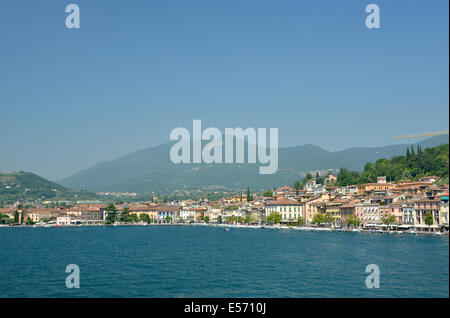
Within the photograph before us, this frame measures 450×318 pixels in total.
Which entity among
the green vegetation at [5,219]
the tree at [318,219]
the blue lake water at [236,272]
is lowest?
the blue lake water at [236,272]

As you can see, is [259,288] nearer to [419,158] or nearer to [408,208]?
[408,208]

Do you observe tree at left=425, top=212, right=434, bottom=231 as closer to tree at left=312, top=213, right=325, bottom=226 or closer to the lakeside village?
the lakeside village

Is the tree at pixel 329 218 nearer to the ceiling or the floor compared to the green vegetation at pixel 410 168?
nearer to the floor

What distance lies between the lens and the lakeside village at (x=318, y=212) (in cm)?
5259

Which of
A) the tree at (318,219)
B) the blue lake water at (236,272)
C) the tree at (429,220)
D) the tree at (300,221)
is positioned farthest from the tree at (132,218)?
the tree at (429,220)

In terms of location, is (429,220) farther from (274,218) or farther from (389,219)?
(274,218)

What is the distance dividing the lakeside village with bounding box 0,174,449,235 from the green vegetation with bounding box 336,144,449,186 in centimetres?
335

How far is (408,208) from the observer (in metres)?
54.3

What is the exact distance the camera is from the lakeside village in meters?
52.6

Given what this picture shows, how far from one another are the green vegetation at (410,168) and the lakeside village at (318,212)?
11.0ft

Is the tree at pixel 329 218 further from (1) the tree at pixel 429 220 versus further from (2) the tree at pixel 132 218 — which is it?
(2) the tree at pixel 132 218

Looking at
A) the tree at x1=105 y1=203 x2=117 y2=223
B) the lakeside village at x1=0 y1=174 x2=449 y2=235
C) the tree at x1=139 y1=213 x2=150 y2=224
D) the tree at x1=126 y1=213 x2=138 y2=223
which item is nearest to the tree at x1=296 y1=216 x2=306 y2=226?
the lakeside village at x1=0 y1=174 x2=449 y2=235
